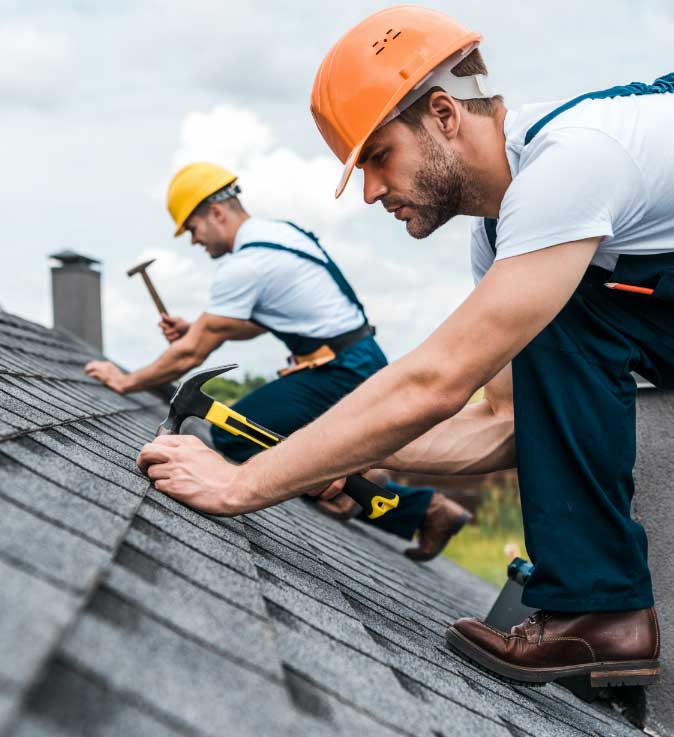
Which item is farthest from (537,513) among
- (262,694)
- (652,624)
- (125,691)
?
(125,691)

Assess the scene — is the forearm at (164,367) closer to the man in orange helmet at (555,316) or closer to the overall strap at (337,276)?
the overall strap at (337,276)

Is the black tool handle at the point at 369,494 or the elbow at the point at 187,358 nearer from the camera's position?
the black tool handle at the point at 369,494

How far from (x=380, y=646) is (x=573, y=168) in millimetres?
1097

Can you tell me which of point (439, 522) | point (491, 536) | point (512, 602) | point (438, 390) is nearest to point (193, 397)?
point (438, 390)

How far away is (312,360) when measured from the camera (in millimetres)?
4809

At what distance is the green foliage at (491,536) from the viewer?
10258 mm

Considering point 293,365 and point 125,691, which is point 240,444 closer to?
point 293,365

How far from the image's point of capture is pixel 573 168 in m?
1.81

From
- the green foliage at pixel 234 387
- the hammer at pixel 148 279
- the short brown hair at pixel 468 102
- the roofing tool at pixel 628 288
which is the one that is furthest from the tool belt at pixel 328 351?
the green foliage at pixel 234 387

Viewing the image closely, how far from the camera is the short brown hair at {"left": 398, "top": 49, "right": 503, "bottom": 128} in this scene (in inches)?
88.0

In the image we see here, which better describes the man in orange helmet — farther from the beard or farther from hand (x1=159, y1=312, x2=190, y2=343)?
hand (x1=159, y1=312, x2=190, y2=343)

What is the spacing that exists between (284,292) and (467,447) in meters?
2.05

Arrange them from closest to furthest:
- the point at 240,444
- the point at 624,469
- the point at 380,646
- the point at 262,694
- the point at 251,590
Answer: the point at 262,694 < the point at 251,590 < the point at 380,646 < the point at 624,469 < the point at 240,444

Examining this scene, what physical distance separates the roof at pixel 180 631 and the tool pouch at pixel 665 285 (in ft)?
3.63
